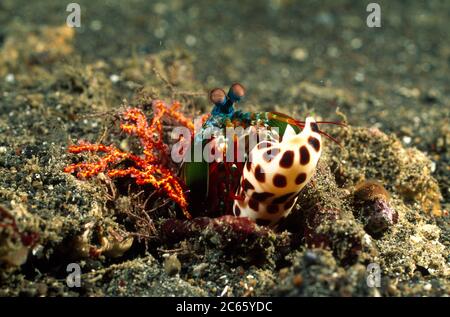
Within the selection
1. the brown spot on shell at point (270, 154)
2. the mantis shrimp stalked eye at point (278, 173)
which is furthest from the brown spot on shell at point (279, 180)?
the brown spot on shell at point (270, 154)

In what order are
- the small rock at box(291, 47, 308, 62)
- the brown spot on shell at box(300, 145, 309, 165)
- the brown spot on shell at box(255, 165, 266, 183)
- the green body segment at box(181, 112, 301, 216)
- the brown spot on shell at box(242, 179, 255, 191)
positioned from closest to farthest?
the brown spot on shell at box(300, 145, 309, 165), the brown spot on shell at box(255, 165, 266, 183), the brown spot on shell at box(242, 179, 255, 191), the green body segment at box(181, 112, 301, 216), the small rock at box(291, 47, 308, 62)

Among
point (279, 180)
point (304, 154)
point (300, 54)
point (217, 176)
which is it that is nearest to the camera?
point (304, 154)

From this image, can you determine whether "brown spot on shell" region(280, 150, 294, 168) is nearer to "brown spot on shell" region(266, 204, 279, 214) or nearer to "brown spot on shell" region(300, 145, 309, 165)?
"brown spot on shell" region(300, 145, 309, 165)

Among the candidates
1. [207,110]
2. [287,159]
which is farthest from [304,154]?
[207,110]

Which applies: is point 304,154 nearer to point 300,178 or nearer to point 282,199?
point 300,178

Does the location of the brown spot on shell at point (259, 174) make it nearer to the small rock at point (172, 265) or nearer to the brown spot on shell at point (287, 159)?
the brown spot on shell at point (287, 159)

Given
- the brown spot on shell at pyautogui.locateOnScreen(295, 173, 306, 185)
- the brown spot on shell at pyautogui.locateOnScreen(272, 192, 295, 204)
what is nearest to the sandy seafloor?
the brown spot on shell at pyautogui.locateOnScreen(272, 192, 295, 204)
